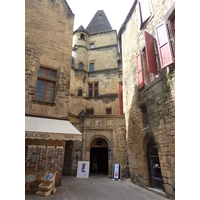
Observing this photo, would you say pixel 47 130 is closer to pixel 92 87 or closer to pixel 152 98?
pixel 152 98

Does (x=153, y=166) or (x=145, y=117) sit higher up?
(x=145, y=117)

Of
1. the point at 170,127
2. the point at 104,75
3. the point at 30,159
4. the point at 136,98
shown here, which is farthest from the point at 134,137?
the point at 104,75

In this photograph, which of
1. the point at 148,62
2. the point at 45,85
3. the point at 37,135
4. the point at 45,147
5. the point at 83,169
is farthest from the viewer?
the point at 83,169

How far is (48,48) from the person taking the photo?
24.0ft

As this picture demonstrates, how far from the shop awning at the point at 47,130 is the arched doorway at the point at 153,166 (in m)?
3.05

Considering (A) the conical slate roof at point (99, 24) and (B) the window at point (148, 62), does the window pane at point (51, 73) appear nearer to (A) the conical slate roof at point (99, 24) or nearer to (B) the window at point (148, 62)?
(B) the window at point (148, 62)

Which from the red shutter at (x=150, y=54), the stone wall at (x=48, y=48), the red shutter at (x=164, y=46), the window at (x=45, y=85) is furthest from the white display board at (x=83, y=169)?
the red shutter at (x=164, y=46)

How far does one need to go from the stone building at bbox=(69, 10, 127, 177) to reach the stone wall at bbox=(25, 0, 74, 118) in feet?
11.6

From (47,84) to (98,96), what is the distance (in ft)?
26.4

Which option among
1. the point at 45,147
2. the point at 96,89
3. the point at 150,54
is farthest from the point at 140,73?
the point at 96,89

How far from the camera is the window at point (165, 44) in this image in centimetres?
484

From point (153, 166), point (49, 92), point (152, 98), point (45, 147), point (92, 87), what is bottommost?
point (153, 166)

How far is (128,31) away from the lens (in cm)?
912

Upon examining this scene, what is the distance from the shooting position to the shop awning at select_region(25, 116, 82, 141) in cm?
476
